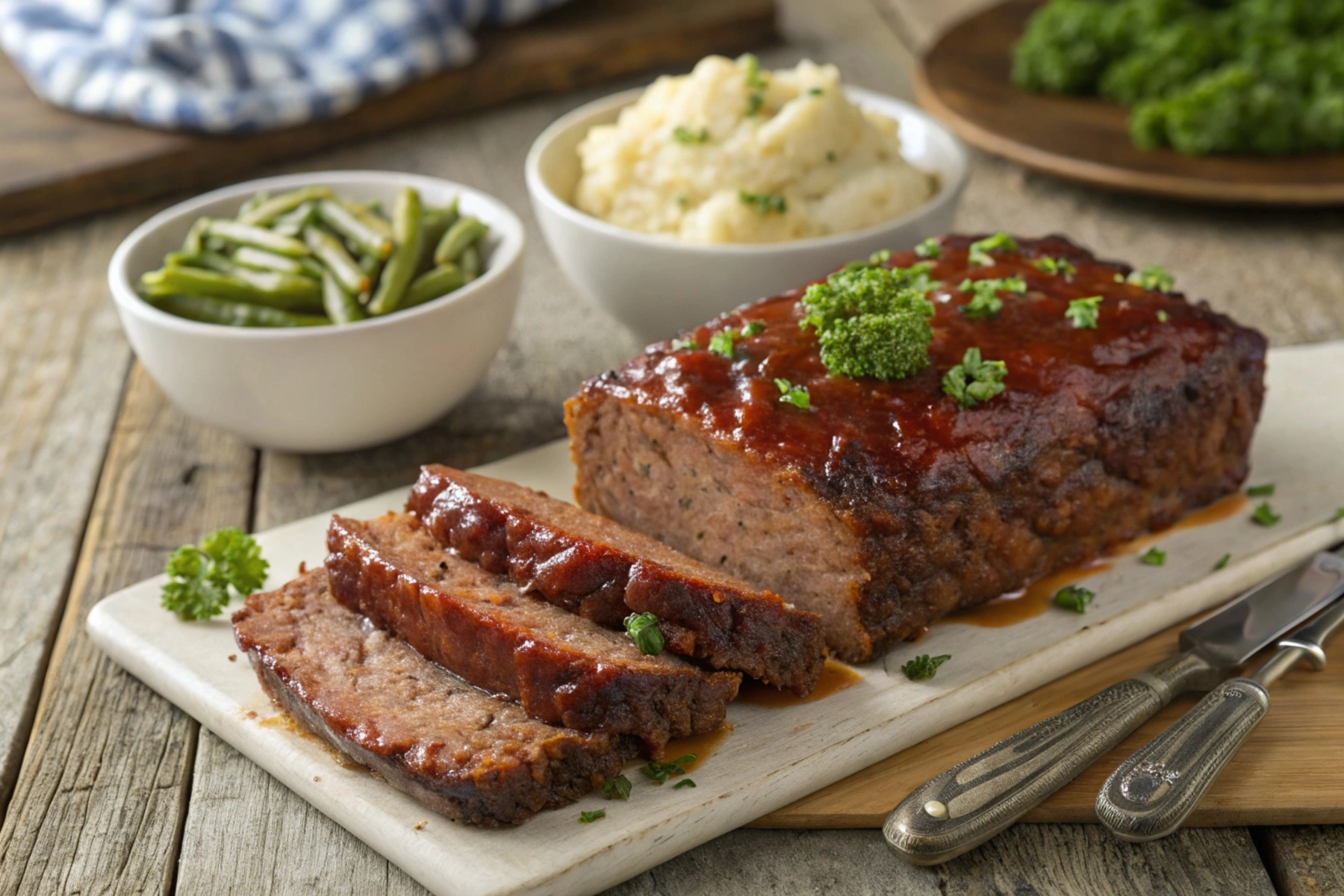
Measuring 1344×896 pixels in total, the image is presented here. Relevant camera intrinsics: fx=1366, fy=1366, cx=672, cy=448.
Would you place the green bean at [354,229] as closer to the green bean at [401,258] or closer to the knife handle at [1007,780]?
the green bean at [401,258]

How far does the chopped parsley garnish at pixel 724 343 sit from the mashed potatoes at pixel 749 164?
44.8 inches

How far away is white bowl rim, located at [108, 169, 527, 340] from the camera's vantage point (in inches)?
191

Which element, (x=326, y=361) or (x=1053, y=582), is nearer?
(x=1053, y=582)

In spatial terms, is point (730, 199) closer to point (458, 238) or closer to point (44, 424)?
point (458, 238)

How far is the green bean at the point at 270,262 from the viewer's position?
5.32 m

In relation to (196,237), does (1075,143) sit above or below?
above

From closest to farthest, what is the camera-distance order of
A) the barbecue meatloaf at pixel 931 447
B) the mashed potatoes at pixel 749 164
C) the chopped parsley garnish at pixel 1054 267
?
1. the barbecue meatloaf at pixel 931 447
2. the chopped parsley garnish at pixel 1054 267
3. the mashed potatoes at pixel 749 164

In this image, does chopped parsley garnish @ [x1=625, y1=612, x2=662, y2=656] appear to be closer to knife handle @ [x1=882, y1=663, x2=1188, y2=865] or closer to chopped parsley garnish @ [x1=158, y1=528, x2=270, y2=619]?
knife handle @ [x1=882, y1=663, x2=1188, y2=865]

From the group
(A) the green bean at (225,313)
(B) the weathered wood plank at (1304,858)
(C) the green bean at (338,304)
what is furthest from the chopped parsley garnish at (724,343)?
(B) the weathered wood plank at (1304,858)

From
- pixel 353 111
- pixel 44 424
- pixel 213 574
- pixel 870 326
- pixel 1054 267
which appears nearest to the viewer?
pixel 870 326

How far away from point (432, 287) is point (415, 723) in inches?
90.9

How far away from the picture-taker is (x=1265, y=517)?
15.2 ft

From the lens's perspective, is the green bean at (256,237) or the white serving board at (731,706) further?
the green bean at (256,237)

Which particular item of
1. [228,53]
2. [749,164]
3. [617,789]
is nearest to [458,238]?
[749,164]
